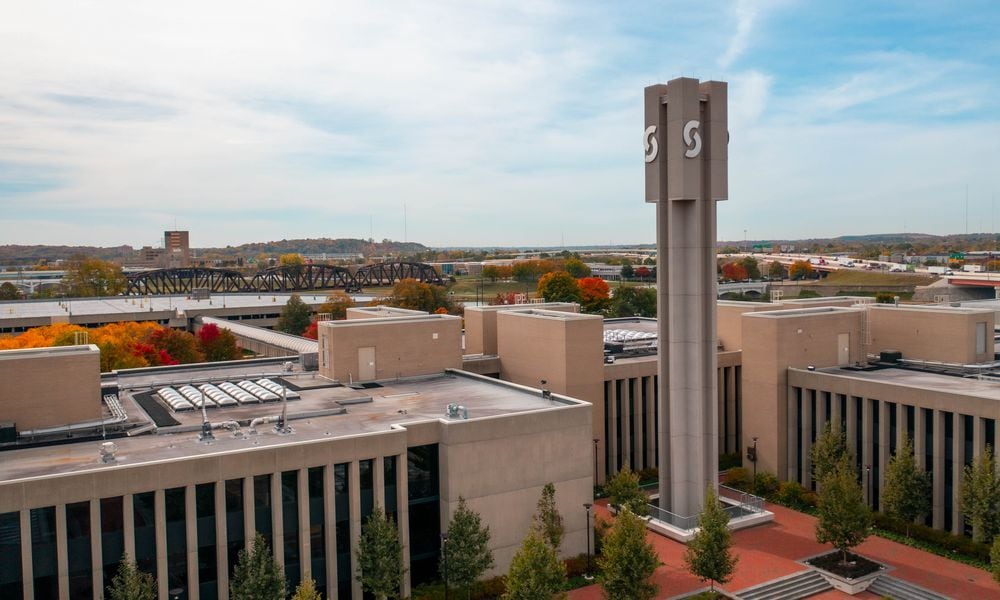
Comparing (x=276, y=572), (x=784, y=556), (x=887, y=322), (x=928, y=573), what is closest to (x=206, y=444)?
(x=276, y=572)

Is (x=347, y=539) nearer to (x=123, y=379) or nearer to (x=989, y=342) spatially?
(x=123, y=379)

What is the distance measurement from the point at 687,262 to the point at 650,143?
664 cm

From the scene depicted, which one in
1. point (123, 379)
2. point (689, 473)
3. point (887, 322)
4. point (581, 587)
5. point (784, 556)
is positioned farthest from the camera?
point (887, 322)

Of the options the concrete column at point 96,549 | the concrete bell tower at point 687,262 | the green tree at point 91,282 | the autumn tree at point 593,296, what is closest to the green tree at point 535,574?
the concrete bell tower at point 687,262

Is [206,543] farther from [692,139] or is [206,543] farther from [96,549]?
[692,139]

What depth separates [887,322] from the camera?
55719mm

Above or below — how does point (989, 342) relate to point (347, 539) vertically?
above

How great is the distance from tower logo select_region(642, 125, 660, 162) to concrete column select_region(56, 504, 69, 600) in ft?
103

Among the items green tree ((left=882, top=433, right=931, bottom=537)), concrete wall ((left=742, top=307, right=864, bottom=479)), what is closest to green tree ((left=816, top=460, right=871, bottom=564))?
green tree ((left=882, top=433, right=931, bottom=537))

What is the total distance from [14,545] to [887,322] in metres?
52.2

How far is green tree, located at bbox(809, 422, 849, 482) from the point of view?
4659 centimetres

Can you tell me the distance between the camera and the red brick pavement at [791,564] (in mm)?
37125

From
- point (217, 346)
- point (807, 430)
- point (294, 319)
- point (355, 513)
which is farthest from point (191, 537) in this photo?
point (294, 319)

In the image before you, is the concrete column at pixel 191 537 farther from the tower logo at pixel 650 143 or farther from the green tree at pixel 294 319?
the green tree at pixel 294 319
